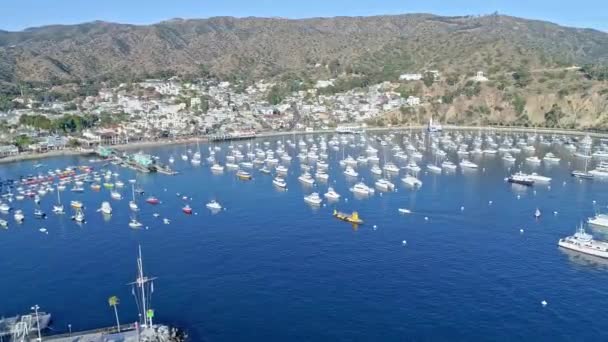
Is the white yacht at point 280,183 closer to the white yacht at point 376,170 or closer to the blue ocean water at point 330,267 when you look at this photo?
the blue ocean water at point 330,267

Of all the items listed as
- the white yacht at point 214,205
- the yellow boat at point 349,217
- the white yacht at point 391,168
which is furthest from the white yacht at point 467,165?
the white yacht at point 214,205

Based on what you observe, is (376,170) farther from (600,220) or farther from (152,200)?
(600,220)

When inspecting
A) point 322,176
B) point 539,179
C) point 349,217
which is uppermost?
point 322,176

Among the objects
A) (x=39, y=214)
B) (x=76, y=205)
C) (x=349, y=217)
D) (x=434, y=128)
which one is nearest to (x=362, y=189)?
(x=349, y=217)

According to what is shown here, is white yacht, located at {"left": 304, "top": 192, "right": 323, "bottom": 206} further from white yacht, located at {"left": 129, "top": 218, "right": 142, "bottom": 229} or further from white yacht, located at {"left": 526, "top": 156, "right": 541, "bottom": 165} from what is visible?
white yacht, located at {"left": 526, "top": 156, "right": 541, "bottom": 165}

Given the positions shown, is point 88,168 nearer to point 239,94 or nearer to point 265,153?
point 265,153

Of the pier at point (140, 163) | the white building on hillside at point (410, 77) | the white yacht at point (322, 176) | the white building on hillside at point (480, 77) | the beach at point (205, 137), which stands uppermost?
the white building on hillside at point (410, 77)
